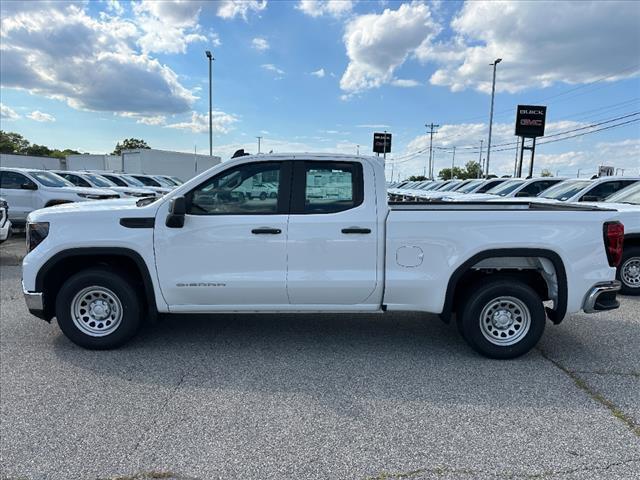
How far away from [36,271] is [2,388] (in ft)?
3.58

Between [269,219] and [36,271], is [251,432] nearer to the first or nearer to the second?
[269,219]

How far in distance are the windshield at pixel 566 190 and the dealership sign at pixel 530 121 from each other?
26949 millimetres

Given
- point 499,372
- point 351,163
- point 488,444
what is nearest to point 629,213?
point 499,372

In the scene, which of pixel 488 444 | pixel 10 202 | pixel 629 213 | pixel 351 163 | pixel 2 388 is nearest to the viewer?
pixel 488 444

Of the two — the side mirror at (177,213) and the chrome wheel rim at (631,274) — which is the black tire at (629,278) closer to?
the chrome wheel rim at (631,274)

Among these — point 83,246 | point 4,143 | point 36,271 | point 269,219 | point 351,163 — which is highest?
point 4,143

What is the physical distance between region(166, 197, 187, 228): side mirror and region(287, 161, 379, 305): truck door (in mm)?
964

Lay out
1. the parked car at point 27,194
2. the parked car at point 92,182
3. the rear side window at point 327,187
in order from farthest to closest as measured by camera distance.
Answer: the parked car at point 92,182
the parked car at point 27,194
the rear side window at point 327,187

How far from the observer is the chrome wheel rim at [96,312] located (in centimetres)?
440

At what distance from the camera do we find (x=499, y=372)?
4.08 m

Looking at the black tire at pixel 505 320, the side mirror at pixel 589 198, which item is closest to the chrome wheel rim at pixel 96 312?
the black tire at pixel 505 320

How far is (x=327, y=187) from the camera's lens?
4328mm

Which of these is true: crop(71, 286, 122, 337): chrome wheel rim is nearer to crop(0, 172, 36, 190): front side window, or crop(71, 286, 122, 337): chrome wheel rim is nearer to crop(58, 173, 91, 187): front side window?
crop(0, 172, 36, 190): front side window

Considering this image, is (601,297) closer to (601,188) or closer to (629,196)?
(629,196)
